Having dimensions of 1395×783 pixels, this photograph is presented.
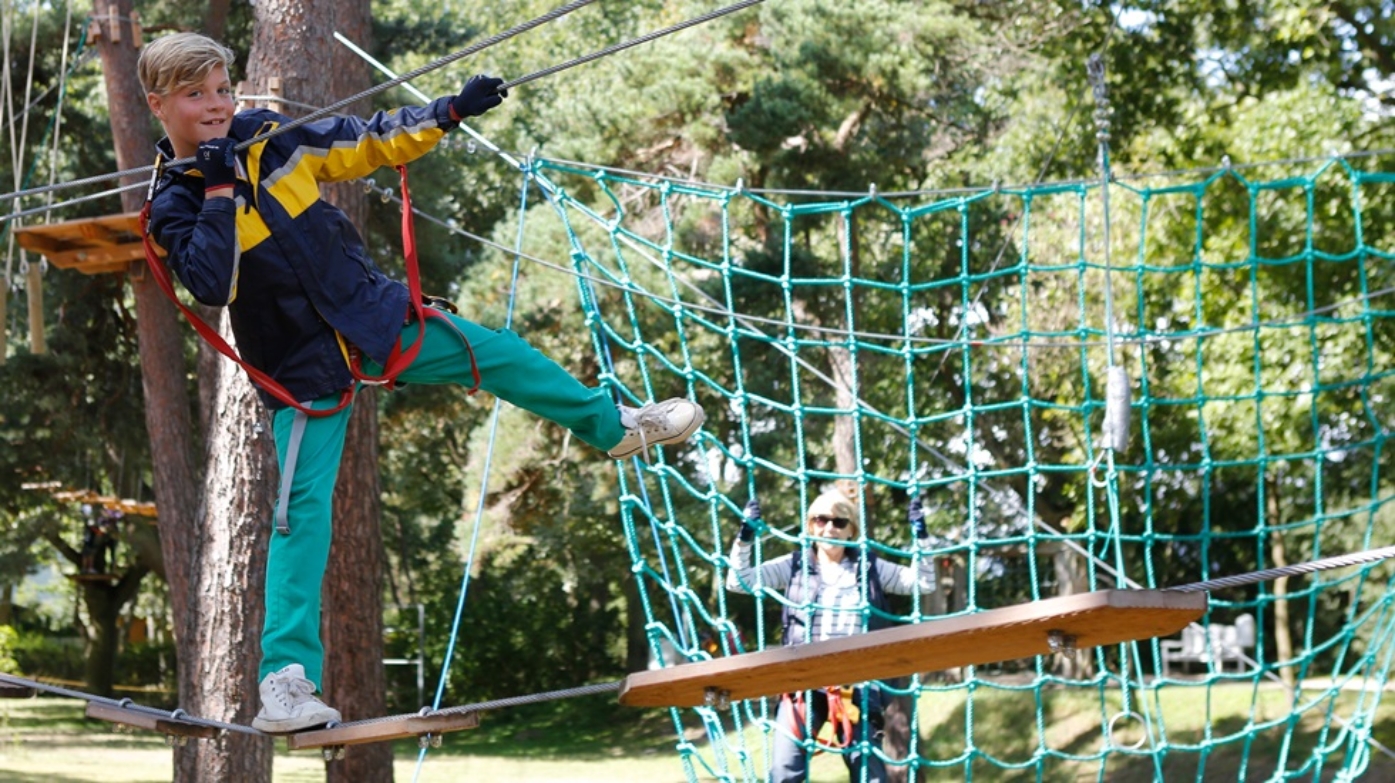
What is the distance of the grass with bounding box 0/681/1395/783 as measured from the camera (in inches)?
336

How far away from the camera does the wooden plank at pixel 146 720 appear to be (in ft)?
7.99

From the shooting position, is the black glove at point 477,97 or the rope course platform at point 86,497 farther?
the rope course platform at point 86,497

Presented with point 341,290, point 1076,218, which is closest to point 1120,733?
point 1076,218

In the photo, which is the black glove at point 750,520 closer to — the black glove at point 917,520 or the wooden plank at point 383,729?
the black glove at point 917,520

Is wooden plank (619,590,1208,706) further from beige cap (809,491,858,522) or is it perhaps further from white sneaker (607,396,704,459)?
beige cap (809,491,858,522)

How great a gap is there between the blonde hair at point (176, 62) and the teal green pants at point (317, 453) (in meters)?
0.49

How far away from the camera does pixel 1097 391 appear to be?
1030cm

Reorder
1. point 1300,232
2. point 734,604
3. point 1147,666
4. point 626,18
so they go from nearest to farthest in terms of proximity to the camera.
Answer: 1. point 1300,232
2. point 1147,666
3. point 734,604
4. point 626,18

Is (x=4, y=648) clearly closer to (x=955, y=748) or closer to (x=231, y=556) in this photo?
(x=955, y=748)

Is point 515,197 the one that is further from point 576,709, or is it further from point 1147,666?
point 1147,666

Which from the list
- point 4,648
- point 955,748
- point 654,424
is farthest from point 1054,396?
point 654,424

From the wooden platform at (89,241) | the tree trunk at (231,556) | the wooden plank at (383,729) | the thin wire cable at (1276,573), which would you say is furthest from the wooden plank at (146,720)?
the wooden platform at (89,241)

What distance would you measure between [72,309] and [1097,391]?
629 cm

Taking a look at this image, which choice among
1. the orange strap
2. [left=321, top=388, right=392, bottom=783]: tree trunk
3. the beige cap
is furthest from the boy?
[left=321, top=388, right=392, bottom=783]: tree trunk
